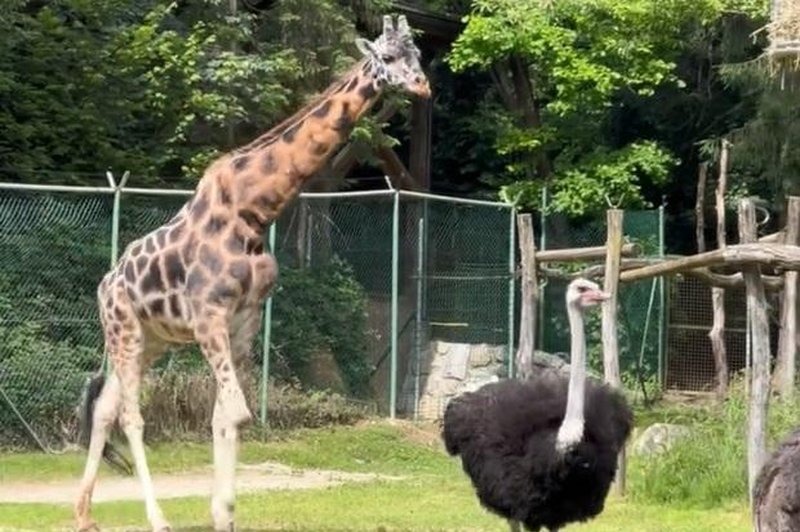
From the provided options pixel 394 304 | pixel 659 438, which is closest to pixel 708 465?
pixel 659 438

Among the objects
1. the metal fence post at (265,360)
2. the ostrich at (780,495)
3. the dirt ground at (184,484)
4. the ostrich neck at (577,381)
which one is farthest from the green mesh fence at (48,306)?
the ostrich at (780,495)

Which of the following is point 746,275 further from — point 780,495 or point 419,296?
point 419,296

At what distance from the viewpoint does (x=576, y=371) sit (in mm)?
10641

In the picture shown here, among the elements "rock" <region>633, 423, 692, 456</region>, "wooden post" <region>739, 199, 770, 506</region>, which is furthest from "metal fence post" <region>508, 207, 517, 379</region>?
"wooden post" <region>739, 199, 770, 506</region>

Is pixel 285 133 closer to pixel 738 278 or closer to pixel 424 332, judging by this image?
pixel 738 278

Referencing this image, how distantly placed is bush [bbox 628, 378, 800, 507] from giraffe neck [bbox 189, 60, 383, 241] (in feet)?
14.4

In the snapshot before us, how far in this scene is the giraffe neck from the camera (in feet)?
35.3

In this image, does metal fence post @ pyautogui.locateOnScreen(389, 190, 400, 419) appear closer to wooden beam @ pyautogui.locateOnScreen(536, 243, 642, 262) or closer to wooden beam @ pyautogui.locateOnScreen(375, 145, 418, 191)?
wooden beam @ pyautogui.locateOnScreen(536, 243, 642, 262)

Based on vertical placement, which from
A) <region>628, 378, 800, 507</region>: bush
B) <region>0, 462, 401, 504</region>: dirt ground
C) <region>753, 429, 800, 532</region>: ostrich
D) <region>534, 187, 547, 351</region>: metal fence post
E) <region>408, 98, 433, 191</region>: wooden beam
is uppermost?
<region>408, 98, 433, 191</region>: wooden beam

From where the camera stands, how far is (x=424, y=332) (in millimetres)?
20672

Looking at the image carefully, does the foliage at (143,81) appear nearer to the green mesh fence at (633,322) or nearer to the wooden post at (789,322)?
the green mesh fence at (633,322)

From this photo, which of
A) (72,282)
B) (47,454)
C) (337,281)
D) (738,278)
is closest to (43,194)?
(72,282)

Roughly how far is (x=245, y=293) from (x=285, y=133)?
1.02m

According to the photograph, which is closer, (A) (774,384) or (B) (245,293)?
(B) (245,293)
